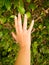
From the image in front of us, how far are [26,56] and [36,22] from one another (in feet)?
1.78

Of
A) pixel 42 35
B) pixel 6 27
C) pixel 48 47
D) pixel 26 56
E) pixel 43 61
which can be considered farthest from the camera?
pixel 43 61

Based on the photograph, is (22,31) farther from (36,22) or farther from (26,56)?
(36,22)

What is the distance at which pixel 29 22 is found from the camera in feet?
5.41

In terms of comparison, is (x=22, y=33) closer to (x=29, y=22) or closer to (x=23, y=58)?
(x=23, y=58)

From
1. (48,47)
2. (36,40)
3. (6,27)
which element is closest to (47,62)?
(48,47)

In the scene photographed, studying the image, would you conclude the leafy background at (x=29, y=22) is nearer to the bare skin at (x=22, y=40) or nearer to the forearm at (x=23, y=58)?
the bare skin at (x=22, y=40)

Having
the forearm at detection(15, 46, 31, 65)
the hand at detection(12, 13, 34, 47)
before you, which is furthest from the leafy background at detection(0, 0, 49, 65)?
the forearm at detection(15, 46, 31, 65)

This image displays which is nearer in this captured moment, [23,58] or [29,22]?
[23,58]

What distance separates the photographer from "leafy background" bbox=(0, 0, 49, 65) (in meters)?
1.26

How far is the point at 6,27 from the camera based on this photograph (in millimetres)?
1554

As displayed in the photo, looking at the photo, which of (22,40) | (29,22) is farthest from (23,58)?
(29,22)

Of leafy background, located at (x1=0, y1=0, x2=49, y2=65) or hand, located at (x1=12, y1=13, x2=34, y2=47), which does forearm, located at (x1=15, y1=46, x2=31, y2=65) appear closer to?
hand, located at (x1=12, y1=13, x2=34, y2=47)

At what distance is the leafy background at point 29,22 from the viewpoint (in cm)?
126

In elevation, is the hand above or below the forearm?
above
